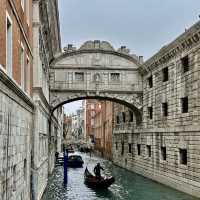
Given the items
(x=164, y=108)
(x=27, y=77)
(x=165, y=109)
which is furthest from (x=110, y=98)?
(x=27, y=77)

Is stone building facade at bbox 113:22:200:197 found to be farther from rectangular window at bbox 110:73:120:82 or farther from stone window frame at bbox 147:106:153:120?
rectangular window at bbox 110:73:120:82

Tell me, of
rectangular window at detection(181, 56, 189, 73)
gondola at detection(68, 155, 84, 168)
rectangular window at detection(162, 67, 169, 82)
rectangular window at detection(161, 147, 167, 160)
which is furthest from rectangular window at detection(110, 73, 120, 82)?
gondola at detection(68, 155, 84, 168)

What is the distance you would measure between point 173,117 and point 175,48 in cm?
323

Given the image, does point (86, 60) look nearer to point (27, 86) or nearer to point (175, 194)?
point (175, 194)

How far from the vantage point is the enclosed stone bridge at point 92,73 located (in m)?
24.4

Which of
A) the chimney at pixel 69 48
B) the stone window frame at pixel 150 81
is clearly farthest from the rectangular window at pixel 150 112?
the chimney at pixel 69 48

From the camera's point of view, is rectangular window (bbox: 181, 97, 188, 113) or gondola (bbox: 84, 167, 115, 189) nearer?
rectangular window (bbox: 181, 97, 188, 113)

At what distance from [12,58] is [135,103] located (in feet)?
58.0

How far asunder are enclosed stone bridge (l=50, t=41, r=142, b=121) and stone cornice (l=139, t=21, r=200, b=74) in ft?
5.16

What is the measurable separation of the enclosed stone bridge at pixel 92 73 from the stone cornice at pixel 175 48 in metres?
1.57

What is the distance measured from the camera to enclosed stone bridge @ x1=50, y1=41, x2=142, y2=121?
24.4 meters

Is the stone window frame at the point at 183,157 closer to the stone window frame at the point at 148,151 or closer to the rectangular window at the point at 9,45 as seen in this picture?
the stone window frame at the point at 148,151

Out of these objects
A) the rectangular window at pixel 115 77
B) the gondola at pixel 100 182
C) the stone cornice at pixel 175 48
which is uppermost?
the stone cornice at pixel 175 48

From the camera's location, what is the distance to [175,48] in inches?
743
